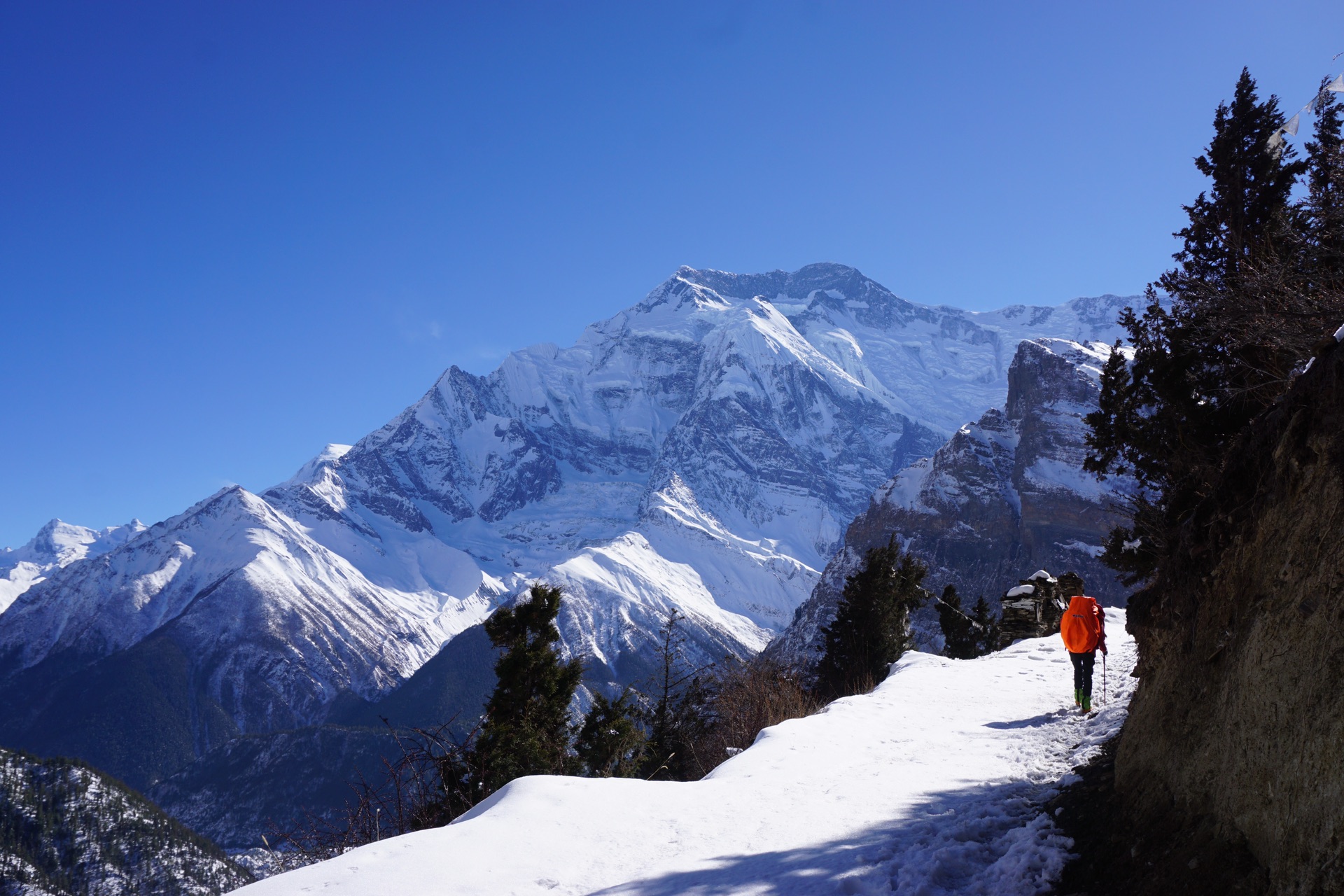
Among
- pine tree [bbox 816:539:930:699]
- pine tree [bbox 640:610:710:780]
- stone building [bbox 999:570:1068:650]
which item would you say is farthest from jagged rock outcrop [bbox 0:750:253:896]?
stone building [bbox 999:570:1068:650]

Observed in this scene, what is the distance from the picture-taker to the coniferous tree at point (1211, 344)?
6.82 metres

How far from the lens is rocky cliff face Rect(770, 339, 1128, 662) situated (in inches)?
6304

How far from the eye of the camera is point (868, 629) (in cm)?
3322

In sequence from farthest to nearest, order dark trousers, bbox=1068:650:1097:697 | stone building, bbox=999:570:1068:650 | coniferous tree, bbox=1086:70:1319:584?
stone building, bbox=999:570:1068:650 < dark trousers, bbox=1068:650:1097:697 < coniferous tree, bbox=1086:70:1319:584

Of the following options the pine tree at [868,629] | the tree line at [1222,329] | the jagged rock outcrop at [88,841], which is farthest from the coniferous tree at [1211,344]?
the jagged rock outcrop at [88,841]

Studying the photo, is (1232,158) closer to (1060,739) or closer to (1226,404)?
(1226,404)

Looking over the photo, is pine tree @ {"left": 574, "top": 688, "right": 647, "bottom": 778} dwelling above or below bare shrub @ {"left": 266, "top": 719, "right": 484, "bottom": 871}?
below

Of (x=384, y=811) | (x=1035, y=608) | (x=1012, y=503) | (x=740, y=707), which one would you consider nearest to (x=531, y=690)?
(x=740, y=707)

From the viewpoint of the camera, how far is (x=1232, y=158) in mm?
15086

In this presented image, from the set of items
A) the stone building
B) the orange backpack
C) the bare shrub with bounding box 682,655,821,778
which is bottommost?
the bare shrub with bounding box 682,655,821,778

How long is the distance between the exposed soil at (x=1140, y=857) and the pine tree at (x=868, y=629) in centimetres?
2500

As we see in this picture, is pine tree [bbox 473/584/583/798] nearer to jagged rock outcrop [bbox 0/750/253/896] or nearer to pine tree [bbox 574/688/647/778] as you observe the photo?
pine tree [bbox 574/688/647/778]

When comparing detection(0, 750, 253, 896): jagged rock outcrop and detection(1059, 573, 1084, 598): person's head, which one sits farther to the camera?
detection(0, 750, 253, 896): jagged rock outcrop

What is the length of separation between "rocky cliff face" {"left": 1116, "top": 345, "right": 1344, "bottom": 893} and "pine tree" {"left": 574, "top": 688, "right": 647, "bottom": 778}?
1650 centimetres
